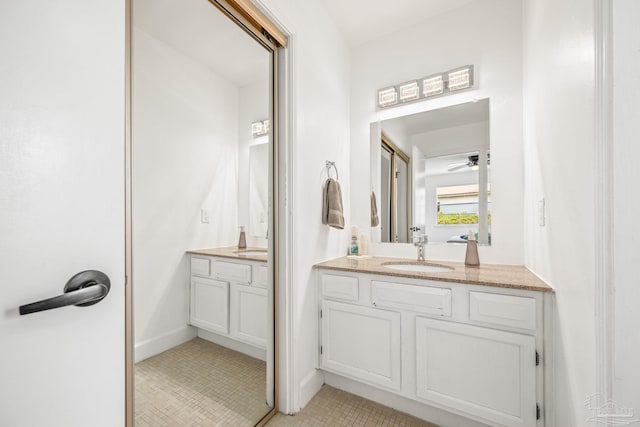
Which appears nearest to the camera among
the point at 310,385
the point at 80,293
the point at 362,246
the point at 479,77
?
the point at 80,293

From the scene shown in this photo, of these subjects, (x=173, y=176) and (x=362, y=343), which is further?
(x=362, y=343)

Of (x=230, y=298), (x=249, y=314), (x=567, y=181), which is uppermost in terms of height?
(x=567, y=181)

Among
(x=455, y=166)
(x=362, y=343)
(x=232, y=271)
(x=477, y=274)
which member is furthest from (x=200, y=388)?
(x=455, y=166)

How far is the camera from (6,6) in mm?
555

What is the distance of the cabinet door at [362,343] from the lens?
154 cm

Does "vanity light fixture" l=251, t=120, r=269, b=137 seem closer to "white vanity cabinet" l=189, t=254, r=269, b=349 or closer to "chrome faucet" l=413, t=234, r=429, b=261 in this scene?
"white vanity cabinet" l=189, t=254, r=269, b=349

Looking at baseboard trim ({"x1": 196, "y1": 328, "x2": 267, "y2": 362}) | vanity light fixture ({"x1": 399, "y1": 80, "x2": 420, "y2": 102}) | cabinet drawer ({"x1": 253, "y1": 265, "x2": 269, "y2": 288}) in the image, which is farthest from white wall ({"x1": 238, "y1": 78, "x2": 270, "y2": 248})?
vanity light fixture ({"x1": 399, "y1": 80, "x2": 420, "y2": 102})

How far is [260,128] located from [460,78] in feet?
4.85

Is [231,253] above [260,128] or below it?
below

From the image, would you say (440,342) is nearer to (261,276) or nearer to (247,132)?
(261,276)

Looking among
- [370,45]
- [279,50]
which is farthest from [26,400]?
[370,45]

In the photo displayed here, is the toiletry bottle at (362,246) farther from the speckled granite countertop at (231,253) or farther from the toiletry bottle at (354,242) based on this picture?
the speckled granite countertop at (231,253)

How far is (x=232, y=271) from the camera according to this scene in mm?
1401

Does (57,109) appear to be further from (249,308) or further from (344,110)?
(344,110)
